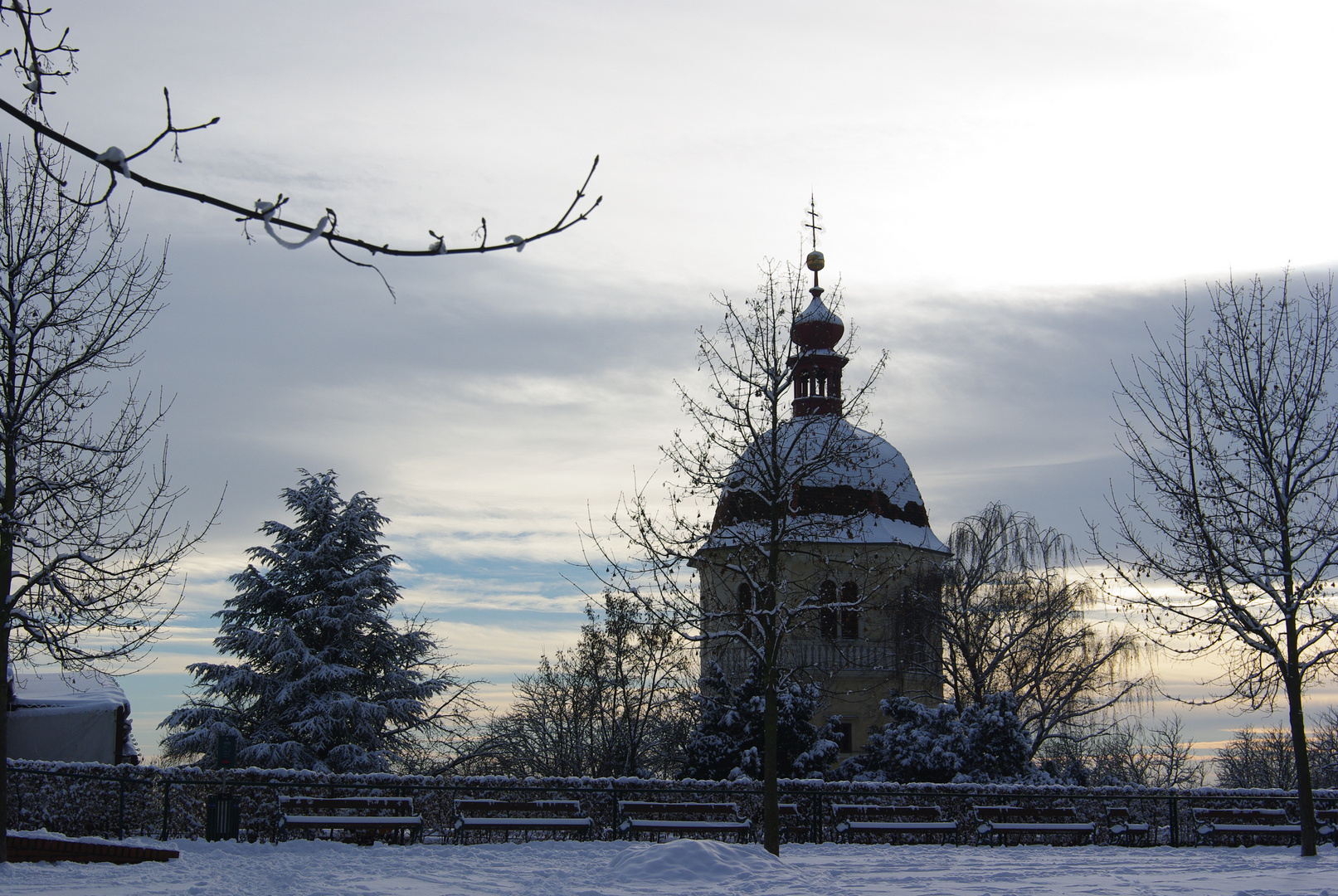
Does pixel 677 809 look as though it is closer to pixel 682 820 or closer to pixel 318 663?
pixel 682 820

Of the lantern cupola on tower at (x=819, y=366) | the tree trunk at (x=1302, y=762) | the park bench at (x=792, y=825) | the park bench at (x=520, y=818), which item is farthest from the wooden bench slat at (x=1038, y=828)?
the lantern cupola on tower at (x=819, y=366)

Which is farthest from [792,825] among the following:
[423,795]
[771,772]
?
[423,795]

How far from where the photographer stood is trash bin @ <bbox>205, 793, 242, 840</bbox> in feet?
53.7

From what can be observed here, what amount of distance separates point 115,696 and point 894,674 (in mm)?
21711

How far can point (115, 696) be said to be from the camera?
937 inches

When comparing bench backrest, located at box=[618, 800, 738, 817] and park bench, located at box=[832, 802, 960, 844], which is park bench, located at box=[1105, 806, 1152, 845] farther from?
bench backrest, located at box=[618, 800, 738, 817]

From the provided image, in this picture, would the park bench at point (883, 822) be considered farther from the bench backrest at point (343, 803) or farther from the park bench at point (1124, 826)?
the bench backrest at point (343, 803)

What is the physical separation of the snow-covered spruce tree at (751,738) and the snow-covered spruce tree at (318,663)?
6249mm

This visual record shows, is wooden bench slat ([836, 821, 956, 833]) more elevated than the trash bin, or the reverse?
the trash bin

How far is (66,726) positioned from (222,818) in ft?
26.5

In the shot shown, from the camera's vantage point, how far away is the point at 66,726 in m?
22.3

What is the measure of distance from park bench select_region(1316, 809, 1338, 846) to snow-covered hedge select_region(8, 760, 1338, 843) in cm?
43

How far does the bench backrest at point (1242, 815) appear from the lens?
21375 millimetres

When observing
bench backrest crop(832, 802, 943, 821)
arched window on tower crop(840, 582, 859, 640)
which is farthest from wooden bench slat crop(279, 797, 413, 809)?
arched window on tower crop(840, 582, 859, 640)
